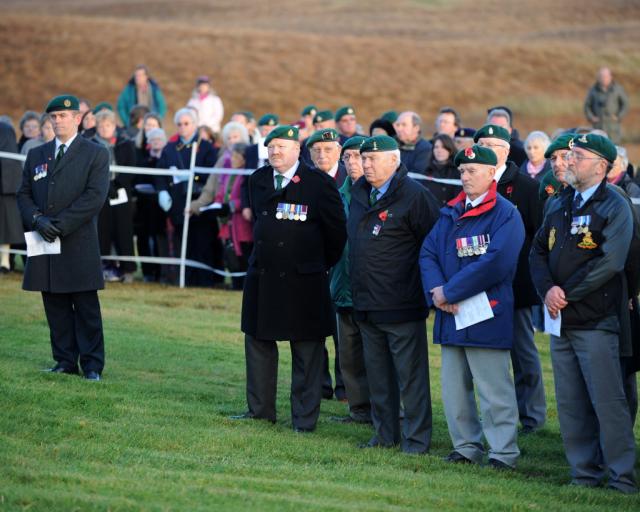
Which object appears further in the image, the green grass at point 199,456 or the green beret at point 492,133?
the green beret at point 492,133

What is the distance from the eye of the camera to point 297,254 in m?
9.66

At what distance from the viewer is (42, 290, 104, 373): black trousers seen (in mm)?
10781

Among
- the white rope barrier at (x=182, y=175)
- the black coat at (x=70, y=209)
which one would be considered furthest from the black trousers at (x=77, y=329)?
the white rope barrier at (x=182, y=175)

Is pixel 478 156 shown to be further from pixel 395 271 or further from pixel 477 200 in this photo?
pixel 395 271

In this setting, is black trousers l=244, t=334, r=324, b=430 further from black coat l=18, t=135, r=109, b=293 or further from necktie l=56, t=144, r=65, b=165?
necktie l=56, t=144, r=65, b=165

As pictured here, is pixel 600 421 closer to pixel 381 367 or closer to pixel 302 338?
pixel 381 367

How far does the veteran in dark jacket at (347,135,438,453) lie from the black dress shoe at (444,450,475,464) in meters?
0.29

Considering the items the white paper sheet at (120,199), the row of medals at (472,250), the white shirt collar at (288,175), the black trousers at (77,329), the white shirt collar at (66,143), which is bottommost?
the black trousers at (77,329)

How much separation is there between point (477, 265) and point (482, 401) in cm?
98

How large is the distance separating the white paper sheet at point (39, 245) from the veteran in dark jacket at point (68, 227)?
35 mm

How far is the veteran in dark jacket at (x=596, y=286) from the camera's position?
8070 millimetres

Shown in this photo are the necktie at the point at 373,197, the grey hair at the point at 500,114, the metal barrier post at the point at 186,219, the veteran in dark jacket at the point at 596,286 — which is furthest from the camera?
the metal barrier post at the point at 186,219

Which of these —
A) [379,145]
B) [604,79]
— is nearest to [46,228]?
[379,145]

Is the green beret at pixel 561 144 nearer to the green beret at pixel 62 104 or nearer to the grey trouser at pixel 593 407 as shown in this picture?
the grey trouser at pixel 593 407
